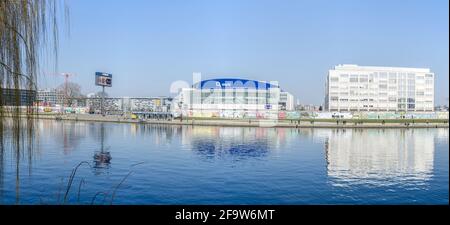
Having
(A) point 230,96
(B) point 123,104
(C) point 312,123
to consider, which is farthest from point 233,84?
(B) point 123,104

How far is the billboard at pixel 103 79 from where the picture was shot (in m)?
95.0

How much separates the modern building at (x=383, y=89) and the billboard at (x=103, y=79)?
58082 mm

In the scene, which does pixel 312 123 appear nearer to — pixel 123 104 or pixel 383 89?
pixel 383 89

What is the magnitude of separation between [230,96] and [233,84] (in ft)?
12.8

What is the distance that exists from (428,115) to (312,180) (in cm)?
7842

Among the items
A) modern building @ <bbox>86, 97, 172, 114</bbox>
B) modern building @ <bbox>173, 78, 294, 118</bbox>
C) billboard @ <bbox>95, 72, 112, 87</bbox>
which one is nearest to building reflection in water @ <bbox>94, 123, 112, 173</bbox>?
modern building @ <bbox>173, 78, 294, 118</bbox>

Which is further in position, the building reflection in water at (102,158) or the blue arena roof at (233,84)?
the blue arena roof at (233,84)

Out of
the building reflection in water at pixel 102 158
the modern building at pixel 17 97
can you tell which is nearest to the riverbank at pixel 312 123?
the building reflection in water at pixel 102 158

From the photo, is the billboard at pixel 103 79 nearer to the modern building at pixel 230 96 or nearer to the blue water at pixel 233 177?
the modern building at pixel 230 96

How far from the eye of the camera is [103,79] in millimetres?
96312

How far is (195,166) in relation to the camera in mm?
25656
